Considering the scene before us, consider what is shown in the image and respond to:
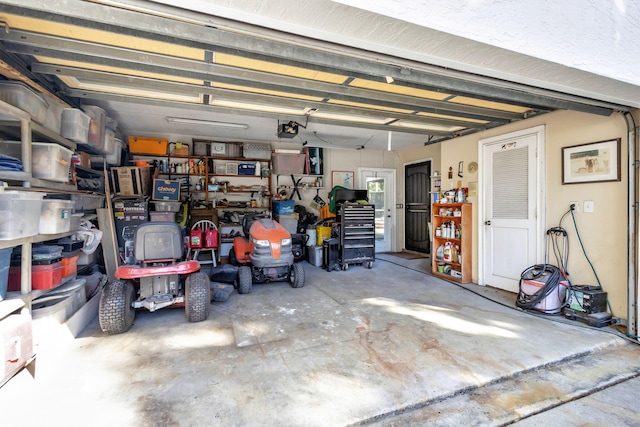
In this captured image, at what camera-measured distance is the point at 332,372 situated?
2.23 metres

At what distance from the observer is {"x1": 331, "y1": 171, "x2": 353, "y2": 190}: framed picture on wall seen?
713 cm

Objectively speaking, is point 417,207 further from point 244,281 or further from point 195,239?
point 195,239

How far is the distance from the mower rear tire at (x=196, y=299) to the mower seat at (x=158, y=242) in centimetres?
33

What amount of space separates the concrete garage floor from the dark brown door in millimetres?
3622

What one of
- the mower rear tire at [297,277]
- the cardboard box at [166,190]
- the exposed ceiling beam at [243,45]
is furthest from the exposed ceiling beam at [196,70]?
the cardboard box at [166,190]

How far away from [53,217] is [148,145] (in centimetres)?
330

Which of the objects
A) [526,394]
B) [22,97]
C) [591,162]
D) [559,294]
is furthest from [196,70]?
[559,294]

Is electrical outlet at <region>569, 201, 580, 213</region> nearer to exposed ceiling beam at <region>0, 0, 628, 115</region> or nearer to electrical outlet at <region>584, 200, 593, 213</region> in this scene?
electrical outlet at <region>584, 200, 593, 213</region>

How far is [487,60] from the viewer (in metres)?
1.80

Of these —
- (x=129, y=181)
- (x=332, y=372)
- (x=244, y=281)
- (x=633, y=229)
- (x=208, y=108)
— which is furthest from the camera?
(x=129, y=181)

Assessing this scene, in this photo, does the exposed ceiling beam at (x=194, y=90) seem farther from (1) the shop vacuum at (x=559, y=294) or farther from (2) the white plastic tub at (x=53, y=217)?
(1) the shop vacuum at (x=559, y=294)

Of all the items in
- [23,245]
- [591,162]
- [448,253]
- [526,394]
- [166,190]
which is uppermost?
[591,162]

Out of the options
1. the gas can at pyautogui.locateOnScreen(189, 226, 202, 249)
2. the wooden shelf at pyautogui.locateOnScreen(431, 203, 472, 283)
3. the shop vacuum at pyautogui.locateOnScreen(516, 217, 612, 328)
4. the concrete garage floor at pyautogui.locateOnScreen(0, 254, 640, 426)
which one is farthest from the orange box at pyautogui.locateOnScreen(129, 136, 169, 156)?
the shop vacuum at pyautogui.locateOnScreen(516, 217, 612, 328)

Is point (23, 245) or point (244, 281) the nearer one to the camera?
point (23, 245)
